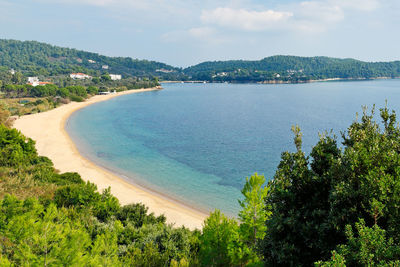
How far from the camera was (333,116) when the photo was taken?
Answer: 78.2 m

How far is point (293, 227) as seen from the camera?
958cm

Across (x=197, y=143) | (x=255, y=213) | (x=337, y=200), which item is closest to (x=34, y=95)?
(x=197, y=143)

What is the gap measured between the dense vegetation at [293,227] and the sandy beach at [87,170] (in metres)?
7.31

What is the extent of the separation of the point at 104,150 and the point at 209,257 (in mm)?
38646

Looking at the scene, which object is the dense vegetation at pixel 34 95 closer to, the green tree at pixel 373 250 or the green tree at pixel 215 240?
the green tree at pixel 215 240

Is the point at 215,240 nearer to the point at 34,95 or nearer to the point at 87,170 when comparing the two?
the point at 87,170

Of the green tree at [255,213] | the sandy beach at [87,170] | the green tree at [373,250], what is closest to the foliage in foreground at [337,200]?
the green tree at [373,250]

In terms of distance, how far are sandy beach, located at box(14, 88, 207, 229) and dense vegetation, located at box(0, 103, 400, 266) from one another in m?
7.31

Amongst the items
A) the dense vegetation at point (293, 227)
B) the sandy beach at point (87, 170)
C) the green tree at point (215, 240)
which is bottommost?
the sandy beach at point (87, 170)

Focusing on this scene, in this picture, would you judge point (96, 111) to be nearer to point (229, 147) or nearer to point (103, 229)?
point (229, 147)

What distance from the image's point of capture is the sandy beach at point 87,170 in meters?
26.5

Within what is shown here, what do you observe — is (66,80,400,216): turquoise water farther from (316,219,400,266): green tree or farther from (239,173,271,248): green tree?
(316,219,400,266): green tree

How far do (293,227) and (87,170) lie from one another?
109 ft

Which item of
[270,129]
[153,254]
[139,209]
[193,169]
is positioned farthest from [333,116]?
[153,254]
